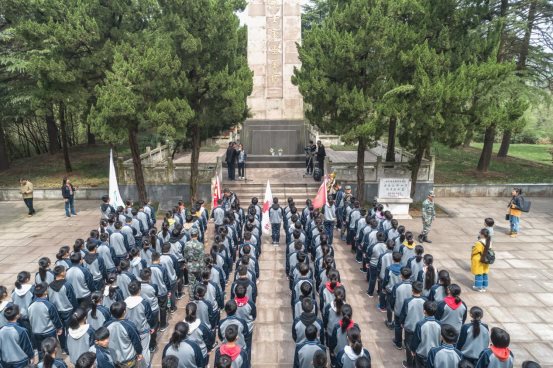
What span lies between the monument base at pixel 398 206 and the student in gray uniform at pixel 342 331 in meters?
9.12

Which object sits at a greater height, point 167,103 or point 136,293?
point 167,103

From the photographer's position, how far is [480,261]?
8.59 m

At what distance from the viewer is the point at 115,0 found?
15289 millimetres

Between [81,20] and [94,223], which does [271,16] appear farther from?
[94,223]

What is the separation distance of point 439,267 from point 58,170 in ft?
63.4

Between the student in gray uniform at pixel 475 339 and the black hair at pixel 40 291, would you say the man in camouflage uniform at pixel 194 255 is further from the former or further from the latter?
the student in gray uniform at pixel 475 339

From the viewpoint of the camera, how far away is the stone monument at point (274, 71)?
76.2 feet

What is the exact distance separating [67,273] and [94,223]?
7.58 meters

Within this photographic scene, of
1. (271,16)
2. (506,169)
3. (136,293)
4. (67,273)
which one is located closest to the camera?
(136,293)

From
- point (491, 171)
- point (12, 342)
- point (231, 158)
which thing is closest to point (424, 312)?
point (12, 342)

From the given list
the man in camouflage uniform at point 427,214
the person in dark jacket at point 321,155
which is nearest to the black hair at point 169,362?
the man in camouflage uniform at point 427,214

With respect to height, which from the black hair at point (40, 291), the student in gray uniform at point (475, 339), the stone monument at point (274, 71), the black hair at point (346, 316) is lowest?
the student in gray uniform at point (475, 339)

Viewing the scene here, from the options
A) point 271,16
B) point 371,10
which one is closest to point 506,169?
point 371,10

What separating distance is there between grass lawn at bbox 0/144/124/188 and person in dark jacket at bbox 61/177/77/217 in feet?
11.1
